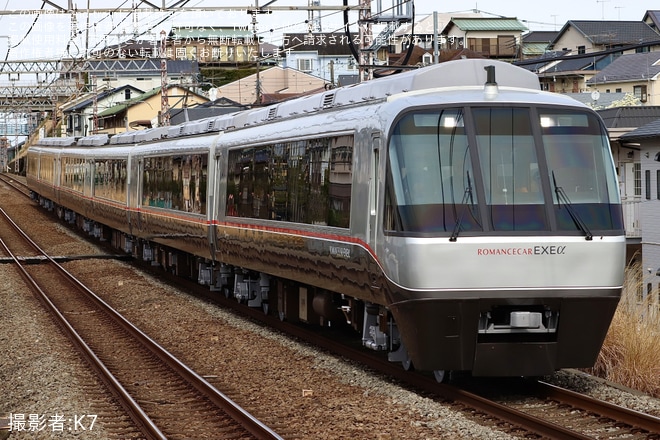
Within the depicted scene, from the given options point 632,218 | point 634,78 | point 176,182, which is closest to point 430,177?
point 176,182

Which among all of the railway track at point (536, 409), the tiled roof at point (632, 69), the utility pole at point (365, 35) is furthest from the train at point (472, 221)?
the tiled roof at point (632, 69)

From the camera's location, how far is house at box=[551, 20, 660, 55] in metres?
76.1

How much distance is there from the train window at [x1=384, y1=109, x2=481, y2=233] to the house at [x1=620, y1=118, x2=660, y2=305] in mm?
16117

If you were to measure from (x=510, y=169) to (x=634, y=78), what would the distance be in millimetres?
52471

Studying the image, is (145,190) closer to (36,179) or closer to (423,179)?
(423,179)

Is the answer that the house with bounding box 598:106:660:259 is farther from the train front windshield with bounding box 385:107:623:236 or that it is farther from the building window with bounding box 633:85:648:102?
the building window with bounding box 633:85:648:102

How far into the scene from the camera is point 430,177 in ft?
31.1

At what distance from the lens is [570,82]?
6881 cm

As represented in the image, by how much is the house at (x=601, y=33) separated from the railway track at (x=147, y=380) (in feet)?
202

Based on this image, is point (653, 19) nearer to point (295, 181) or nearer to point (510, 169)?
point (295, 181)

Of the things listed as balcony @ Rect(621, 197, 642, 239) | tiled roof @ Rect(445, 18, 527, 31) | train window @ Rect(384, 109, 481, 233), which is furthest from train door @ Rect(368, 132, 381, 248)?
tiled roof @ Rect(445, 18, 527, 31)

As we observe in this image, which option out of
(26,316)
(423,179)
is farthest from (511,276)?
(26,316)

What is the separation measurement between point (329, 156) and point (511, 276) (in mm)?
3288

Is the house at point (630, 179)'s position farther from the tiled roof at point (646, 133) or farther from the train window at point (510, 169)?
the train window at point (510, 169)
